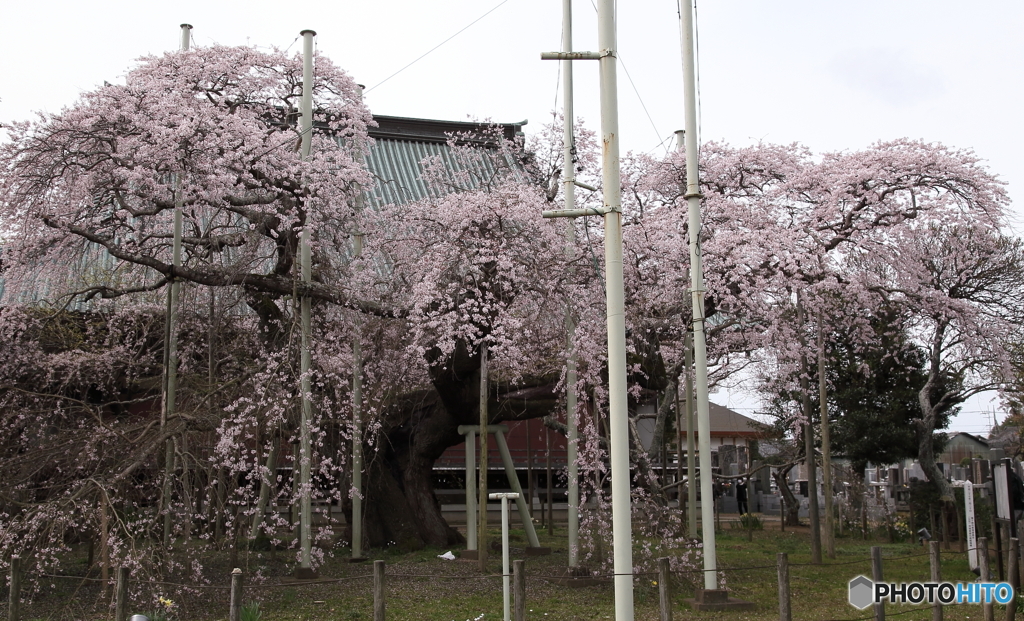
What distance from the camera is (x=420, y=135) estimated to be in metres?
26.8

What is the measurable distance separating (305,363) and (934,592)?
26.4ft

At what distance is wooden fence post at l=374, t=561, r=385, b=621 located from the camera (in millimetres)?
8172

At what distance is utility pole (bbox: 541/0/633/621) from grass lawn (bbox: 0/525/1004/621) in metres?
2.25

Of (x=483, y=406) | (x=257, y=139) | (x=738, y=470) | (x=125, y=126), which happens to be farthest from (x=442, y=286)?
(x=738, y=470)

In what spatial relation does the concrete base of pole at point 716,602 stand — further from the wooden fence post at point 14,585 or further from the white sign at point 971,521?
the wooden fence post at point 14,585

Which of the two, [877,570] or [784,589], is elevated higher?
[877,570]

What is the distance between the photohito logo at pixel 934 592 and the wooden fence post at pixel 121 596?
7172mm

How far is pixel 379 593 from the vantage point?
8.23 metres

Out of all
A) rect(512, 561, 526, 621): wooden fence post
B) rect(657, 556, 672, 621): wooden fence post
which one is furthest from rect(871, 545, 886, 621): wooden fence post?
rect(512, 561, 526, 621): wooden fence post

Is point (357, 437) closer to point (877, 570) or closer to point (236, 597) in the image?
point (236, 597)

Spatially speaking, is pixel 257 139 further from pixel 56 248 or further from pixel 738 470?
pixel 738 470

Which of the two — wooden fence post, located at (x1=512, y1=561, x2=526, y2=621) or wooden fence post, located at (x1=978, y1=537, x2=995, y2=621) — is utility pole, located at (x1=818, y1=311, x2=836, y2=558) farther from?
wooden fence post, located at (x1=512, y1=561, x2=526, y2=621)

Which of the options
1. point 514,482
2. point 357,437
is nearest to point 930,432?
point 514,482

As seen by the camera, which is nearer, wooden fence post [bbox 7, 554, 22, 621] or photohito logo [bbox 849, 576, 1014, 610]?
wooden fence post [bbox 7, 554, 22, 621]
